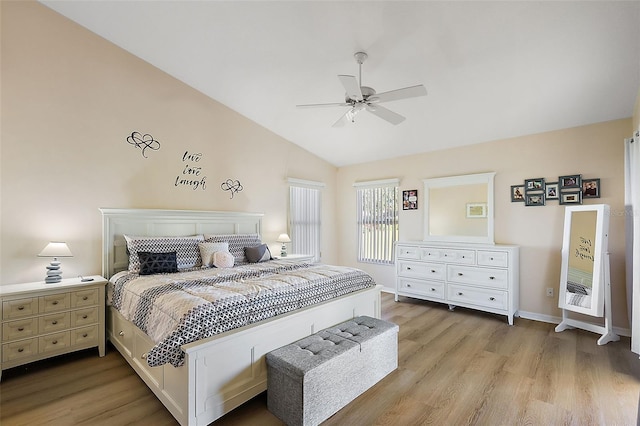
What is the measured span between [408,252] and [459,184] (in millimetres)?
1316

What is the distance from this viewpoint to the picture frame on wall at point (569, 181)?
144 inches

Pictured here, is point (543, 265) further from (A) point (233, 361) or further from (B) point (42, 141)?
(B) point (42, 141)

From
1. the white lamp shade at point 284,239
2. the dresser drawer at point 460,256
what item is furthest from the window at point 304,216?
the dresser drawer at point 460,256

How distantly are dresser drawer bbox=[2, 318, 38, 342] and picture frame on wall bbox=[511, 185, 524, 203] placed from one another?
5.52 metres

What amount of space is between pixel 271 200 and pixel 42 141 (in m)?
2.88

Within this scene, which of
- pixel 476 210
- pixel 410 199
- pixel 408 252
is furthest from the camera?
pixel 410 199

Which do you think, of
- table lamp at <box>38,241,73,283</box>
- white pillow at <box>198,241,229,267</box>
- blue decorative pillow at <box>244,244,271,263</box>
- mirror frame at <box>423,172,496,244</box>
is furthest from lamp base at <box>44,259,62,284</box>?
mirror frame at <box>423,172,496,244</box>

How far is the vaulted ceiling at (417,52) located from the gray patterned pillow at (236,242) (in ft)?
6.35

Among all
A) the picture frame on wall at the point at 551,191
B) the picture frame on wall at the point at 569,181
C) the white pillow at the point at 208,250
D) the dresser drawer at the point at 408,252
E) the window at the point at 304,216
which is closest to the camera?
the white pillow at the point at 208,250

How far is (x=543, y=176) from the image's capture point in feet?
12.8

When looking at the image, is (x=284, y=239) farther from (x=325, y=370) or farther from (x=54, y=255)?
(x=325, y=370)

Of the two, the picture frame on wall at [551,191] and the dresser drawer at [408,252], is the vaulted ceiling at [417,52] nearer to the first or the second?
the picture frame on wall at [551,191]

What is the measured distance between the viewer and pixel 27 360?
8.39 feet

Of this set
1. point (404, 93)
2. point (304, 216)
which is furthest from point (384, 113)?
point (304, 216)
